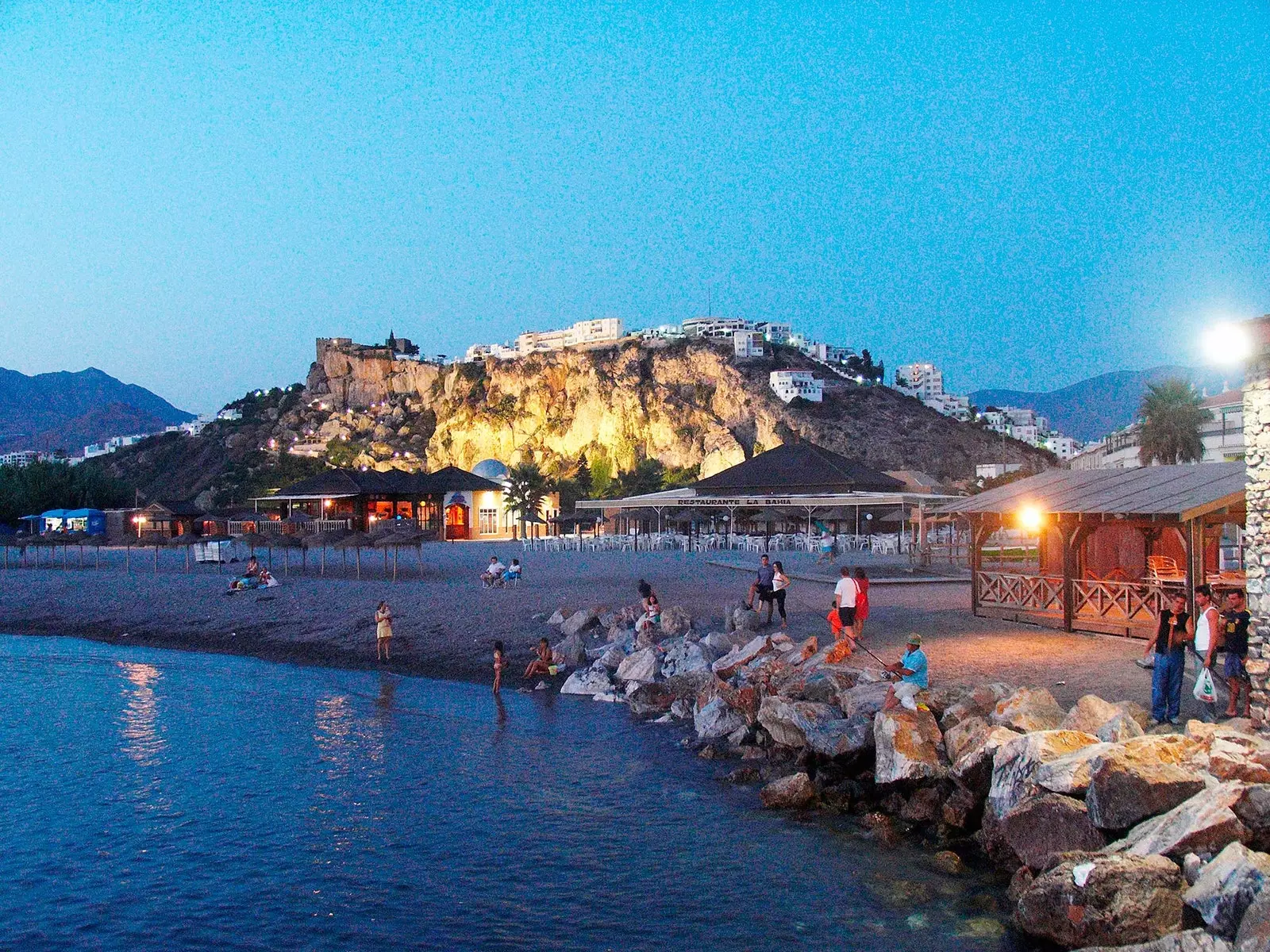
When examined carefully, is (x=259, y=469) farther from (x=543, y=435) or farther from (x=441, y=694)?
(x=441, y=694)

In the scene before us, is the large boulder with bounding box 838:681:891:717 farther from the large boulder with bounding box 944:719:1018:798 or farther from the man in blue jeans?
the man in blue jeans

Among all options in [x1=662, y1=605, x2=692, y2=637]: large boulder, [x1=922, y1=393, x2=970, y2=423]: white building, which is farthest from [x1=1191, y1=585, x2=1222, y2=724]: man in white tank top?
[x1=922, y1=393, x2=970, y2=423]: white building

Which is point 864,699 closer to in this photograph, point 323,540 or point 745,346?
point 323,540

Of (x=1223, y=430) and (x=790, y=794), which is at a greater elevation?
(x=1223, y=430)

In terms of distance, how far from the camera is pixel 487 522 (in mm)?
60156

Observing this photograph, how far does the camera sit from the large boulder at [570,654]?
17766 millimetres

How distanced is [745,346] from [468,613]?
328 feet

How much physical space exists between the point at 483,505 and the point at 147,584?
96.0ft

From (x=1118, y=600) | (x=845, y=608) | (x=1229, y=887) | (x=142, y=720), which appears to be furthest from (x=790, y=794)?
(x=142, y=720)

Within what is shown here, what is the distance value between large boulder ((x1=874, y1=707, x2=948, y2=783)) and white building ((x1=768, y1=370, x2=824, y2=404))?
94.9 m

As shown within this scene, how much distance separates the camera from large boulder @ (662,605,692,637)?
61.3 ft

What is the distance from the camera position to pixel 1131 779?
771 centimetres

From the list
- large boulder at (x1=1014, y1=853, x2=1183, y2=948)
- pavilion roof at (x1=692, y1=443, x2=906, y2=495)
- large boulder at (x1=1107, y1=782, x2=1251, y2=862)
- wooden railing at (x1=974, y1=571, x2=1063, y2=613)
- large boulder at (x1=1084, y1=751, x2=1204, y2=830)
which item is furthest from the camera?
pavilion roof at (x1=692, y1=443, x2=906, y2=495)

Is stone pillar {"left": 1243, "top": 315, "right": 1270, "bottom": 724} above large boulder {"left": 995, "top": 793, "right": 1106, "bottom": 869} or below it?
above
